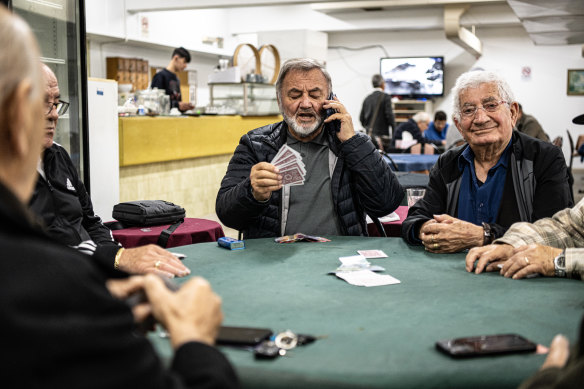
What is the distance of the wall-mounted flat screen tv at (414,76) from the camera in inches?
609

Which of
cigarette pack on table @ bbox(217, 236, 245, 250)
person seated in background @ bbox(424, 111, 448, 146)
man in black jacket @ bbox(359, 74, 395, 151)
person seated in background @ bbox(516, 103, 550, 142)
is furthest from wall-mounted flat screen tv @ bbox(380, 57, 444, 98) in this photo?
cigarette pack on table @ bbox(217, 236, 245, 250)

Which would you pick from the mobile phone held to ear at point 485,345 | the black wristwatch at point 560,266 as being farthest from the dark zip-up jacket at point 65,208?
the black wristwatch at point 560,266

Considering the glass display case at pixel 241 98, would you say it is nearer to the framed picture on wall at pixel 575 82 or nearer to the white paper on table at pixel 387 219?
the white paper on table at pixel 387 219

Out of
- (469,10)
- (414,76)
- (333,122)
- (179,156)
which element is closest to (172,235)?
(333,122)

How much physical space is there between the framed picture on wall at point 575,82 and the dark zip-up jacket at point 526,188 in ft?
44.9

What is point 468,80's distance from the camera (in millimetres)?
2873

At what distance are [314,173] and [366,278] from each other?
1.21m

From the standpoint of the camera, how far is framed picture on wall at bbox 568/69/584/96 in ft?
49.2

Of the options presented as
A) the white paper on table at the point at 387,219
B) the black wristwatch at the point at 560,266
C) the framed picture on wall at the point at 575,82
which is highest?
the framed picture on wall at the point at 575,82

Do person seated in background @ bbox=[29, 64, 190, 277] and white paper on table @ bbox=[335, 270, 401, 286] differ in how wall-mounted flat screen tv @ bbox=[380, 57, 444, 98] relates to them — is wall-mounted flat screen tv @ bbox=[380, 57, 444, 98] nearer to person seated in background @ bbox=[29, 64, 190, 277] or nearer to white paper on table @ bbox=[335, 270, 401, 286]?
person seated in background @ bbox=[29, 64, 190, 277]

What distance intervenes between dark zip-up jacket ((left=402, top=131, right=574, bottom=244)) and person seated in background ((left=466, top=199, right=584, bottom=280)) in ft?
0.98

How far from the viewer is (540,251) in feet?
6.73

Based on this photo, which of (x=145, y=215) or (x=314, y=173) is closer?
(x=314, y=173)

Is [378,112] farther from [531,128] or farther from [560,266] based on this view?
[560,266]
